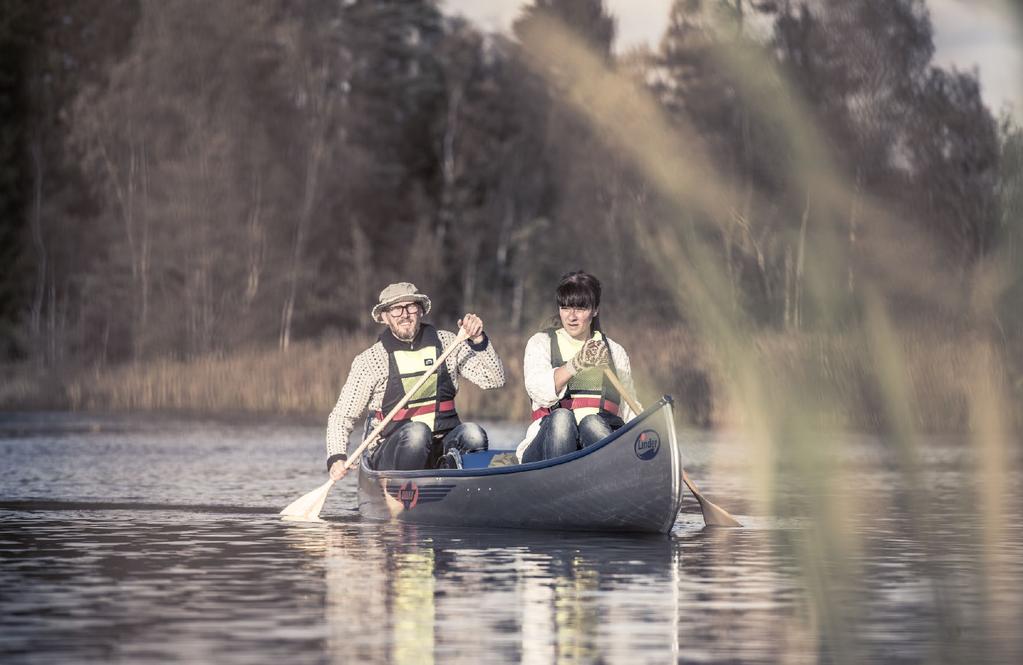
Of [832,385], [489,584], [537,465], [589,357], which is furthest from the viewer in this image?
[832,385]

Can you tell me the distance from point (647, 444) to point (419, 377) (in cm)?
193

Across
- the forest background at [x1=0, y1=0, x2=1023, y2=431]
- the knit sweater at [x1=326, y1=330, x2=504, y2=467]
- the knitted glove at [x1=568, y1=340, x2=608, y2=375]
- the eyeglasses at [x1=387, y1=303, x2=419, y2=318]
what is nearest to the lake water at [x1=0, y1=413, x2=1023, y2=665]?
the knit sweater at [x1=326, y1=330, x2=504, y2=467]

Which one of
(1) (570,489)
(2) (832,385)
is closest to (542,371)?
(1) (570,489)

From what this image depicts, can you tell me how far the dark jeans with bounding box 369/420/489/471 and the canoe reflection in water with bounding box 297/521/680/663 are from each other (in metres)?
0.49

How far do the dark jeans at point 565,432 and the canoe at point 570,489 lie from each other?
0.18 meters

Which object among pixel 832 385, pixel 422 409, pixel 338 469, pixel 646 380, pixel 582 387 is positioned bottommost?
pixel 338 469

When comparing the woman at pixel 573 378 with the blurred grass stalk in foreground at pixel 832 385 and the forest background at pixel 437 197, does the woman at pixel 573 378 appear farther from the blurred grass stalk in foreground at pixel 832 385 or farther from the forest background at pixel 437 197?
the forest background at pixel 437 197

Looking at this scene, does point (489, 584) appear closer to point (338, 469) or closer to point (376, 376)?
point (338, 469)

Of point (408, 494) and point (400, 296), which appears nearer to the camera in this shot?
point (400, 296)

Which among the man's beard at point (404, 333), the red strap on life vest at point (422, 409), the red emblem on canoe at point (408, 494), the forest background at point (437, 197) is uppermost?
the forest background at point (437, 197)

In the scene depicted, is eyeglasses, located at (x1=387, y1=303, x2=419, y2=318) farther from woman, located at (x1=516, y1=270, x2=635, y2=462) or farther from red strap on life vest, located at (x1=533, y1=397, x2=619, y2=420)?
red strap on life vest, located at (x1=533, y1=397, x2=619, y2=420)

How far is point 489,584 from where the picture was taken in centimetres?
831

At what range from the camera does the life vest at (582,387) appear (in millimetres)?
10430

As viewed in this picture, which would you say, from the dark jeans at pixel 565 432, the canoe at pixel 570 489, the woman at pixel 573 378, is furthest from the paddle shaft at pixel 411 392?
the dark jeans at pixel 565 432
